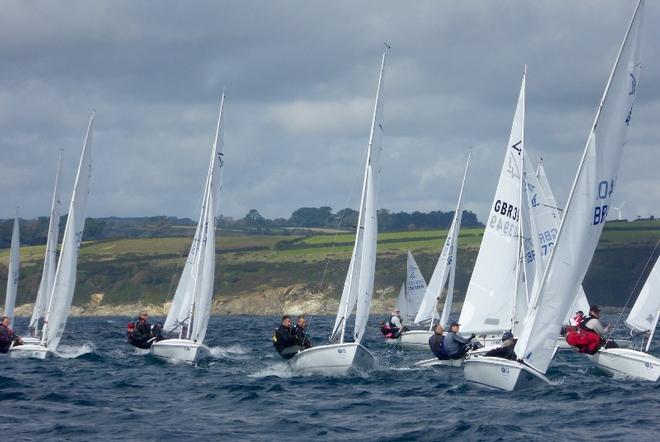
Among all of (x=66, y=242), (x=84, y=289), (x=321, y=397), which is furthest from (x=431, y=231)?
(x=321, y=397)

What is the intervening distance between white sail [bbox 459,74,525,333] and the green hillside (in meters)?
73.0

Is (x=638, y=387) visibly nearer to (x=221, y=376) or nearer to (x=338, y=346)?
(x=338, y=346)

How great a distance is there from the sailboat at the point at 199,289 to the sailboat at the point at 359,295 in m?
5.84

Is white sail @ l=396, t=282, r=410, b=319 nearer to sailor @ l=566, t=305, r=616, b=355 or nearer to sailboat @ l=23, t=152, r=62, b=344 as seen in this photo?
sailboat @ l=23, t=152, r=62, b=344

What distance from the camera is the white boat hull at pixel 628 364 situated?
84.2 ft

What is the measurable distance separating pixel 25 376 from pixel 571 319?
821 inches

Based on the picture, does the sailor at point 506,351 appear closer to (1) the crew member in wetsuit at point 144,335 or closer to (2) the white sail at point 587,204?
(2) the white sail at point 587,204

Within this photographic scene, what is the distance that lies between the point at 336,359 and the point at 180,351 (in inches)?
310

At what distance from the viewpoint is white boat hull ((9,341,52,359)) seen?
32.6m

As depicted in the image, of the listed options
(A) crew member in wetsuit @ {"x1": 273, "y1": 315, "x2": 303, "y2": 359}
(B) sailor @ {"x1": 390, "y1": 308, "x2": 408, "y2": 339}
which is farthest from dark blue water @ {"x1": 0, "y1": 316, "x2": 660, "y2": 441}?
(B) sailor @ {"x1": 390, "y1": 308, "x2": 408, "y2": 339}

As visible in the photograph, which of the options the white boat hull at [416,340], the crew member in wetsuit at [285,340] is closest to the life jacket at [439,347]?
the crew member in wetsuit at [285,340]

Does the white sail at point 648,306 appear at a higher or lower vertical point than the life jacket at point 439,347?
higher

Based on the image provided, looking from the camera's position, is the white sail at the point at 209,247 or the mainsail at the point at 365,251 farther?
the white sail at the point at 209,247

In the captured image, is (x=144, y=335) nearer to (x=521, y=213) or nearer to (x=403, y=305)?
(x=521, y=213)
